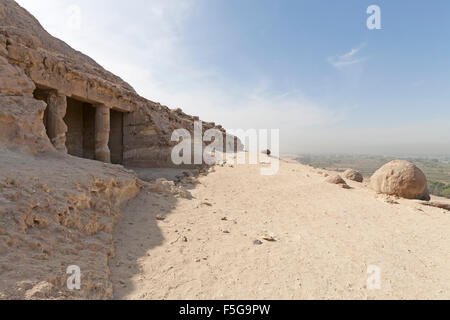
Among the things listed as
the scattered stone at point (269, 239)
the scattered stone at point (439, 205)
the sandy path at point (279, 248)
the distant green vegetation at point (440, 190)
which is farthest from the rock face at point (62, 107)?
the distant green vegetation at point (440, 190)

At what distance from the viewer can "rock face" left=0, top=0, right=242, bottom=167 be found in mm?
5707

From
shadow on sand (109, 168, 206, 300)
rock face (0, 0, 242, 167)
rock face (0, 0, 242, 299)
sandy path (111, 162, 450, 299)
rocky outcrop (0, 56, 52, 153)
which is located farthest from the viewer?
rock face (0, 0, 242, 167)

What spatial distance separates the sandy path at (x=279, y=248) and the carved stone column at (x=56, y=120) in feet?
14.9

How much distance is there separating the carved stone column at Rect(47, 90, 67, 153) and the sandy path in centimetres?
454

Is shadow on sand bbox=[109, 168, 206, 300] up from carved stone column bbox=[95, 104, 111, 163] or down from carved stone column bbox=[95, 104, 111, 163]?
down

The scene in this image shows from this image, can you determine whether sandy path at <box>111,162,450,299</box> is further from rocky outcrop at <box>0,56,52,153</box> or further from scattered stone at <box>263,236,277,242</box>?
rocky outcrop at <box>0,56,52,153</box>

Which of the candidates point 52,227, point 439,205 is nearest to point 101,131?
point 52,227

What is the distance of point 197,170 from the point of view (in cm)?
1047

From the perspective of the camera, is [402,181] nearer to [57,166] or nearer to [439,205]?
[439,205]

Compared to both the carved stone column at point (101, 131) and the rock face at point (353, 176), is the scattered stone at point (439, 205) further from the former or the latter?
the carved stone column at point (101, 131)

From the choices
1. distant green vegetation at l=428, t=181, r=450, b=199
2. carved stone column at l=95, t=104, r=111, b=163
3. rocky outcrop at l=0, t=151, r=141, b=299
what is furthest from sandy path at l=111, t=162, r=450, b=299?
distant green vegetation at l=428, t=181, r=450, b=199

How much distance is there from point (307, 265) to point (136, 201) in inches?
166

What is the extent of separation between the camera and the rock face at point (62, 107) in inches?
225
